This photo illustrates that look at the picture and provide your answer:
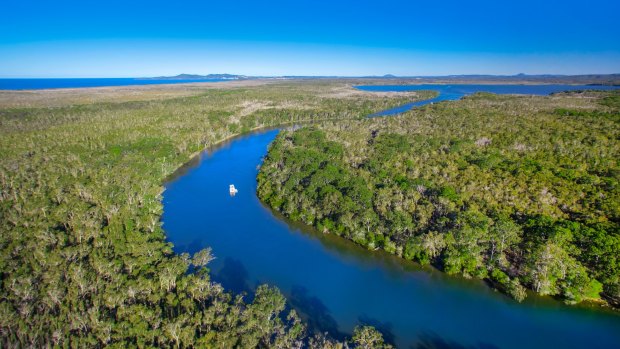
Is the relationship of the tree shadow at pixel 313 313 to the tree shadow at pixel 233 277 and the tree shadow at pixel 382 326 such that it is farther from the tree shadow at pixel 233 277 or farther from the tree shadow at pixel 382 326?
the tree shadow at pixel 233 277

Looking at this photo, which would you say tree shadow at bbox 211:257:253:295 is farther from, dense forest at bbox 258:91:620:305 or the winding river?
dense forest at bbox 258:91:620:305

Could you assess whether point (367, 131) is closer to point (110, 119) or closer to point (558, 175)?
point (558, 175)

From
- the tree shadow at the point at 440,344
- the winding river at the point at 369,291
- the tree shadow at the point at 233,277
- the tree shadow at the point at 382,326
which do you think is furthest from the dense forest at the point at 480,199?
the tree shadow at the point at 233,277

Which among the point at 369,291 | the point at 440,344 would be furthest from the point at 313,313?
the point at 440,344

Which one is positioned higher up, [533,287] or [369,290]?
[533,287]

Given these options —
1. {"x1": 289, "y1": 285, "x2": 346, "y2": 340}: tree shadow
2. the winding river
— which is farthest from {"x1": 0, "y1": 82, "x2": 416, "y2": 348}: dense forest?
the winding river

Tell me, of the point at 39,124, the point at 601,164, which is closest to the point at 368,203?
the point at 601,164
